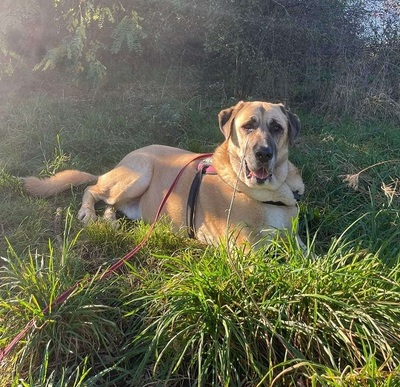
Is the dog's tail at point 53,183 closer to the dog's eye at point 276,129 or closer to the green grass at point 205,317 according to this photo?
the green grass at point 205,317

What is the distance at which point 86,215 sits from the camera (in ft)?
11.5

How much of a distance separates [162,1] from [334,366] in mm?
5308

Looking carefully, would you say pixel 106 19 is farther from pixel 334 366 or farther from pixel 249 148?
pixel 334 366

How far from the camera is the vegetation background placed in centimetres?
188

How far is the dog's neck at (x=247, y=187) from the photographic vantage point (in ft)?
10.0

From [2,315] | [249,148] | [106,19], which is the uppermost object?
[106,19]

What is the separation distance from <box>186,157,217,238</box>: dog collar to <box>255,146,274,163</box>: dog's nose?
47 cm

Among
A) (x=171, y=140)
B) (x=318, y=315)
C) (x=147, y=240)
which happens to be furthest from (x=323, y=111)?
(x=318, y=315)

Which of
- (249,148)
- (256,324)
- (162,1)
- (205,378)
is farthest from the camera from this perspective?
(162,1)

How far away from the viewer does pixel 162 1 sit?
18.8 feet

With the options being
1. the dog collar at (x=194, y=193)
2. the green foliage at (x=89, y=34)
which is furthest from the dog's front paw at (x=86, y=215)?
the green foliage at (x=89, y=34)

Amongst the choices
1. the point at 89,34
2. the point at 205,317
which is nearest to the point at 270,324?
the point at 205,317

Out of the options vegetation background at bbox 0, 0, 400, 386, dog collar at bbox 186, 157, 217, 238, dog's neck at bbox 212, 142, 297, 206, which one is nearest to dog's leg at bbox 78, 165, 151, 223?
vegetation background at bbox 0, 0, 400, 386

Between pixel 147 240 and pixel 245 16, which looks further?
pixel 245 16
